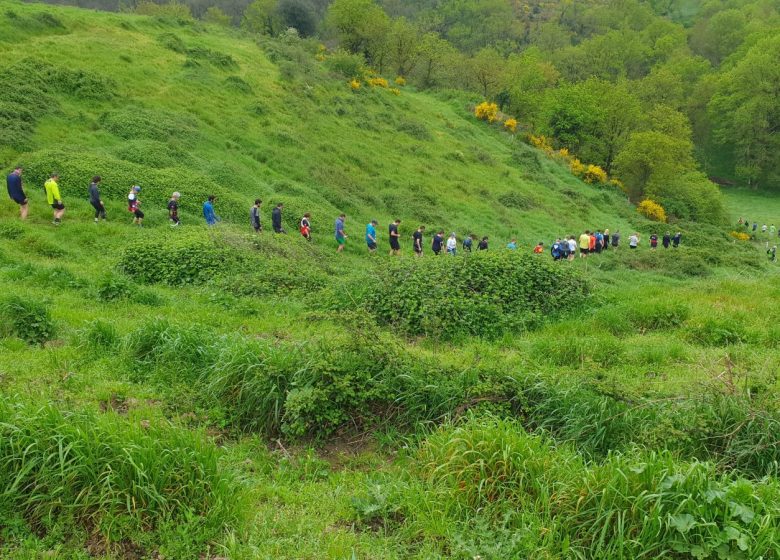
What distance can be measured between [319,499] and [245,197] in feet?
55.2

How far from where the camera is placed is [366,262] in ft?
58.9

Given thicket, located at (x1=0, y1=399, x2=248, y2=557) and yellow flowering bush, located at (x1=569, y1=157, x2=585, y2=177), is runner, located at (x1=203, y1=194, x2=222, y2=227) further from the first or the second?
yellow flowering bush, located at (x1=569, y1=157, x2=585, y2=177)

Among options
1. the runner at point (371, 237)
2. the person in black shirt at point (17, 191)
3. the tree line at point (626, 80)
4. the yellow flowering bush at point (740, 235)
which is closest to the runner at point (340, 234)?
the runner at point (371, 237)

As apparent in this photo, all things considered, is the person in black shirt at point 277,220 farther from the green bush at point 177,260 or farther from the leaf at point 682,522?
the leaf at point 682,522

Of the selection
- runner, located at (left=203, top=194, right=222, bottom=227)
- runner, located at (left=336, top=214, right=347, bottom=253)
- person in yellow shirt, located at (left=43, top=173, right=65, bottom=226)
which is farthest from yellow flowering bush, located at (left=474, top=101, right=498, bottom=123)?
person in yellow shirt, located at (left=43, top=173, right=65, bottom=226)

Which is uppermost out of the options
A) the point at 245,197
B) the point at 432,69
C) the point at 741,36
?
Result: the point at 741,36

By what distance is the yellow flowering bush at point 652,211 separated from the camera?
39.9m

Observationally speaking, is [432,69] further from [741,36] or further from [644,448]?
[644,448]

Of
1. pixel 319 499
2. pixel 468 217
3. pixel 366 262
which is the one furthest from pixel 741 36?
pixel 319 499

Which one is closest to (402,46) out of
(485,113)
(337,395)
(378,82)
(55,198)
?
(378,82)

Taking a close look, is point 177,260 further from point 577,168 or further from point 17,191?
point 577,168

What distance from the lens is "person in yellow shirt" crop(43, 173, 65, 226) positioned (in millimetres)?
14016

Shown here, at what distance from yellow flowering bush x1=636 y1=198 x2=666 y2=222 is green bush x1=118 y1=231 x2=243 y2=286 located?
120 ft

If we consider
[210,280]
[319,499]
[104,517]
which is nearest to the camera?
[104,517]
